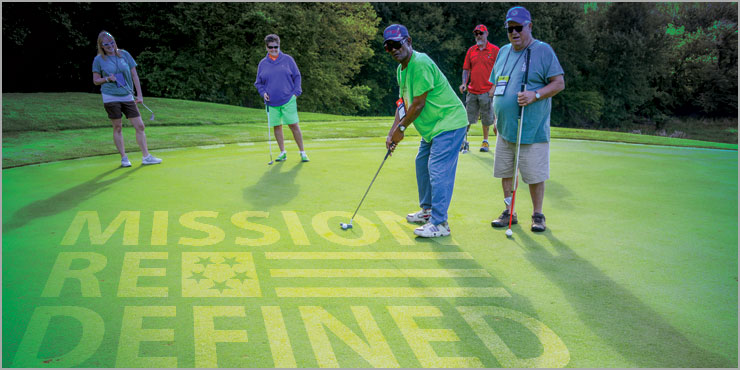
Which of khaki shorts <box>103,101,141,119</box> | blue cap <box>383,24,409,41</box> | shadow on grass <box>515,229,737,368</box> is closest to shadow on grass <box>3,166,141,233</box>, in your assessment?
khaki shorts <box>103,101,141,119</box>

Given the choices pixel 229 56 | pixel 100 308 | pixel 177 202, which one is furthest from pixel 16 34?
pixel 100 308

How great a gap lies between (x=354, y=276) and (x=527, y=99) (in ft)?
7.33

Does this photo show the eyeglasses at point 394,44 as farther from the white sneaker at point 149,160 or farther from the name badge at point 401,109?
the white sneaker at point 149,160

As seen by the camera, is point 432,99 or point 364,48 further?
point 364,48

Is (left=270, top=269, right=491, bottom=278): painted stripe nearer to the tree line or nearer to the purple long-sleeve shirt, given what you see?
the purple long-sleeve shirt

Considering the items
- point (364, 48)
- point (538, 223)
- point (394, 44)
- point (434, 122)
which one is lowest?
point (538, 223)

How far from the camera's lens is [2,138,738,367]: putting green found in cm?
280

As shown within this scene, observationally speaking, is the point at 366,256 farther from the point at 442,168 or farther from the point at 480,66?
the point at 480,66

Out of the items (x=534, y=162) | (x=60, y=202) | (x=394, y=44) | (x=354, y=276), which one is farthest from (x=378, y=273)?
(x=60, y=202)

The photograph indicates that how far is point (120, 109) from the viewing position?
7.91 m

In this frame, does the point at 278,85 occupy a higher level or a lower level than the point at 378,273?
higher

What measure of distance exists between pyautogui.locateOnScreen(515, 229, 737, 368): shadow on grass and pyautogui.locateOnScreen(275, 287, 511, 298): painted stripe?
49 centimetres

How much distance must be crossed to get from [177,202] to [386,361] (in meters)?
3.78

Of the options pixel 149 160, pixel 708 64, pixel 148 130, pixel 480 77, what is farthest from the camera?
pixel 708 64
